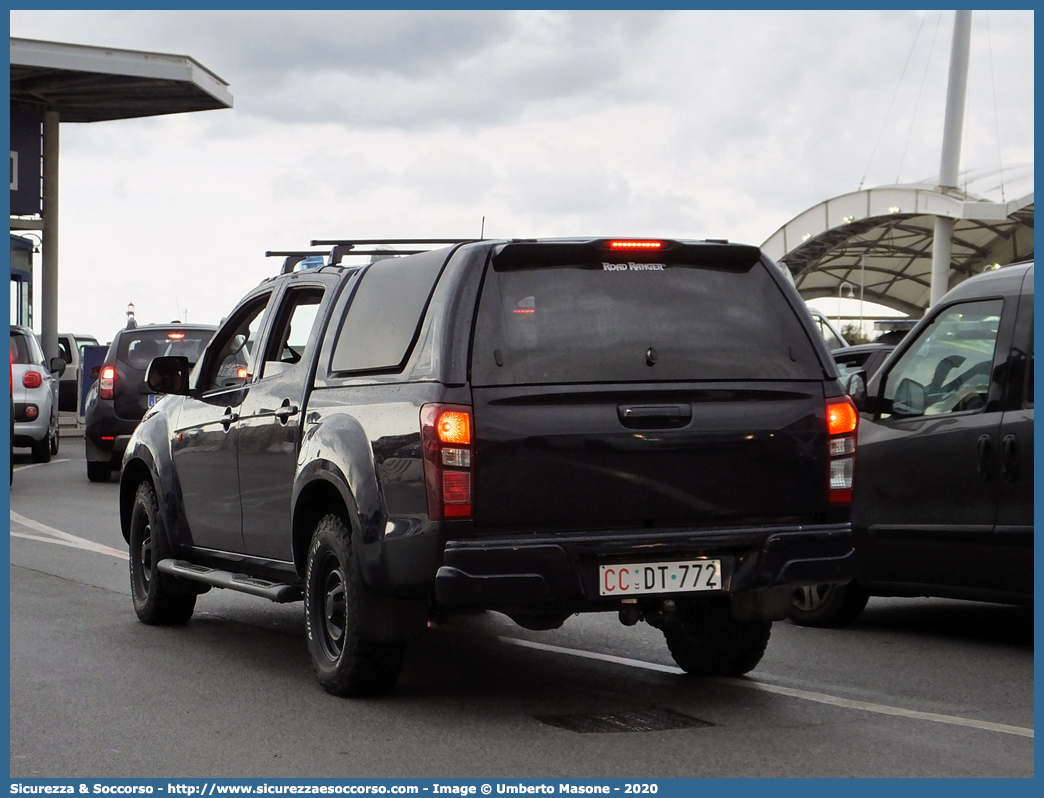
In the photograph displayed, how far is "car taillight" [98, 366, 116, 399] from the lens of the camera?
61.8 feet

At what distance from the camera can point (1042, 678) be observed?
7.32 metres

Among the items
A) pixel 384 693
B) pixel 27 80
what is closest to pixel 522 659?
pixel 384 693

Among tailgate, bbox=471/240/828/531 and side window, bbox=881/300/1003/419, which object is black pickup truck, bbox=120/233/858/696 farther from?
side window, bbox=881/300/1003/419

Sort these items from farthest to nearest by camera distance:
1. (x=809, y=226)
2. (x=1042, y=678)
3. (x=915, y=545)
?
(x=809, y=226)
(x=915, y=545)
(x=1042, y=678)

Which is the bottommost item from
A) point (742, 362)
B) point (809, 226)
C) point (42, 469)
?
point (42, 469)

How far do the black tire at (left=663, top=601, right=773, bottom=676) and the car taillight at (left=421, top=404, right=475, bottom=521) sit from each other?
1562 mm

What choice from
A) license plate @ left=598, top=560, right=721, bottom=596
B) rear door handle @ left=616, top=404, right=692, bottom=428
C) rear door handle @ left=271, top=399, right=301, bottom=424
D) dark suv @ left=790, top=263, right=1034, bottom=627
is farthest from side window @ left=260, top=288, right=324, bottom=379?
dark suv @ left=790, top=263, right=1034, bottom=627

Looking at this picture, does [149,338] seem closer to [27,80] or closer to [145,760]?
[145,760]

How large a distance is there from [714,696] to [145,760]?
2437mm

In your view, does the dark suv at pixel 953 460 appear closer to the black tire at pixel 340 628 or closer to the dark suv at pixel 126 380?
the black tire at pixel 340 628

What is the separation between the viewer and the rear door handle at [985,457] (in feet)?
26.0

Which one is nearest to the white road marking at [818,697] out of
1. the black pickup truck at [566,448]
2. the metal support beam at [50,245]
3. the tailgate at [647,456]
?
the black pickup truck at [566,448]

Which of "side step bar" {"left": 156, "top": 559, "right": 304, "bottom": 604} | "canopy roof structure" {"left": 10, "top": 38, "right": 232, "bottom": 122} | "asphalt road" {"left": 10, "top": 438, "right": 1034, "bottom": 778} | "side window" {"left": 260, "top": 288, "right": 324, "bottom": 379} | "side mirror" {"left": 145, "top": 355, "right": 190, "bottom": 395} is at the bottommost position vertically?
"asphalt road" {"left": 10, "top": 438, "right": 1034, "bottom": 778}

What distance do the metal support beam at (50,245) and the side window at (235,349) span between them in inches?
1133
